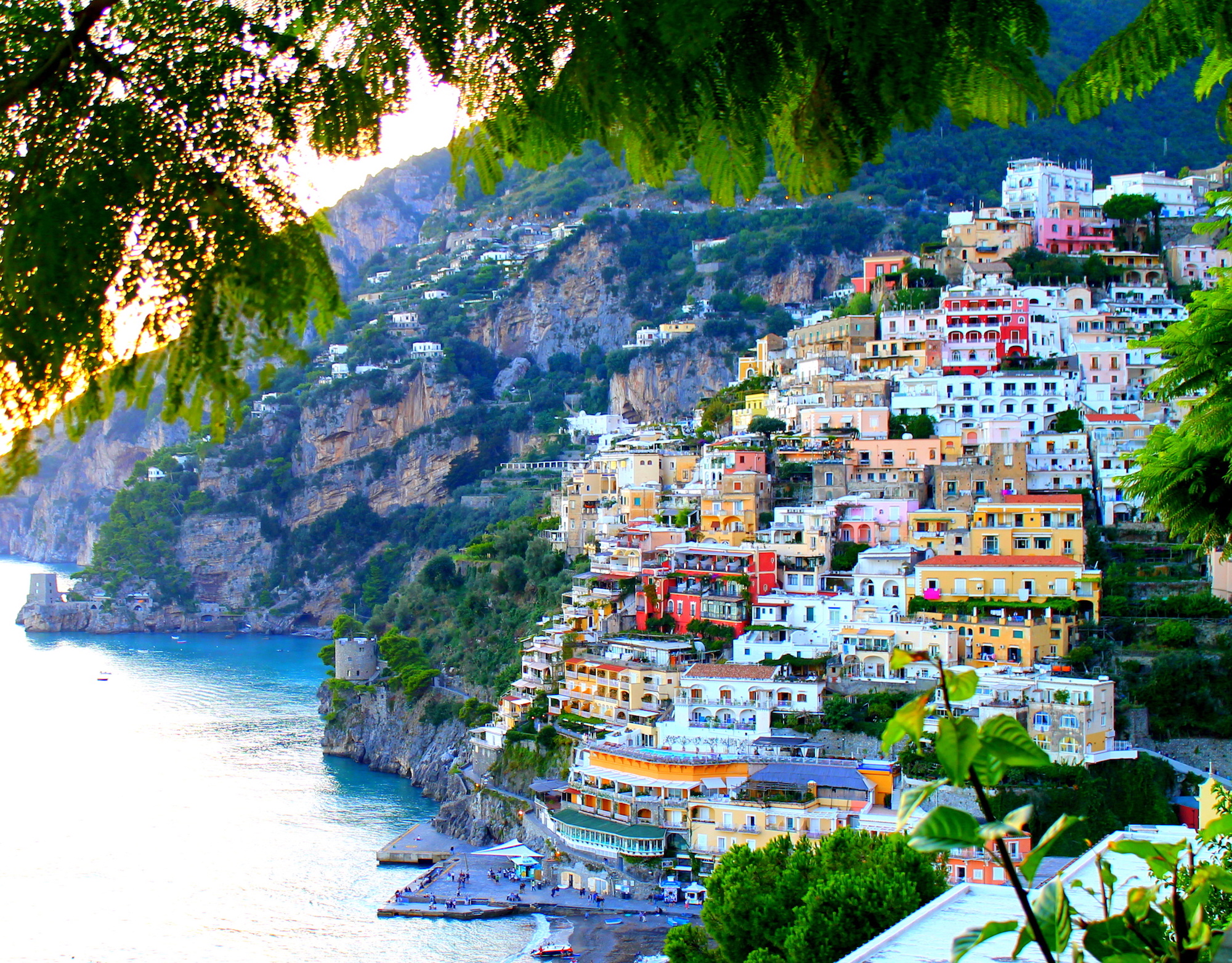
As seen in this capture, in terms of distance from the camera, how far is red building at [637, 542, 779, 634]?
16703 millimetres

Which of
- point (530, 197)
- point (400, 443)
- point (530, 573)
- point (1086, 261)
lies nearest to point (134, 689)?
point (530, 573)

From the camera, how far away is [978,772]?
1266mm

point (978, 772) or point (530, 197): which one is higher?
point (530, 197)

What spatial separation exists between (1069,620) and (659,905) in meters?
5.58

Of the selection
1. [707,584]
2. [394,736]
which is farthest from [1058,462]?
[394,736]

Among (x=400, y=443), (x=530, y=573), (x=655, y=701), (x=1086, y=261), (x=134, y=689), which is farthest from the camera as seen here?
(x=400, y=443)

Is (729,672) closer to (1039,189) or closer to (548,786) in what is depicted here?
(548,786)

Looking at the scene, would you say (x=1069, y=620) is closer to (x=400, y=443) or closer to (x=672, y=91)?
(x=672, y=91)

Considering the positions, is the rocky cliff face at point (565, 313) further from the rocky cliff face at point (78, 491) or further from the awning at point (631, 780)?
the awning at point (631, 780)

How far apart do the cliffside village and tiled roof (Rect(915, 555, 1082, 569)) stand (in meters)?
0.04

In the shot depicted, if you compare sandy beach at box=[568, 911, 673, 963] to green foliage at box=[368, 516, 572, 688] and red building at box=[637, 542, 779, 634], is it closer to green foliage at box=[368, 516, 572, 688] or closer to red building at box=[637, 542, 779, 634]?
red building at box=[637, 542, 779, 634]

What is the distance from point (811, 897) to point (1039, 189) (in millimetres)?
22396

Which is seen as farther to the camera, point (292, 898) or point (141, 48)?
point (292, 898)

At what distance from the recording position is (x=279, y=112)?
1.59 meters
